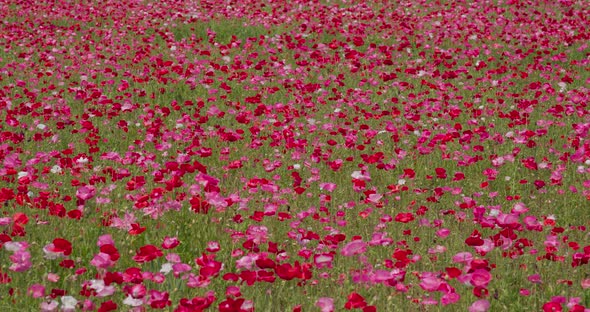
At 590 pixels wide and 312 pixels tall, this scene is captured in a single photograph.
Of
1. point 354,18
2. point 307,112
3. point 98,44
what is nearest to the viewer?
point 307,112

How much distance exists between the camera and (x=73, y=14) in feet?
44.0

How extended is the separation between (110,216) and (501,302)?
2395mm

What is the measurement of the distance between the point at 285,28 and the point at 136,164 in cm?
708

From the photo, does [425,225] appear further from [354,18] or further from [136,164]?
[354,18]

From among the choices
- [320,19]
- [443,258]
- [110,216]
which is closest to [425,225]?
[443,258]

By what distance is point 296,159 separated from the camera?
18.5 ft

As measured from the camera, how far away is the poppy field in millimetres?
3115

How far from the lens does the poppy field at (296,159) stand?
10.2ft

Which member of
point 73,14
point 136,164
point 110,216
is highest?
point 110,216

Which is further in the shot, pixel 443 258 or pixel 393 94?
pixel 393 94

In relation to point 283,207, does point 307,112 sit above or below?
below

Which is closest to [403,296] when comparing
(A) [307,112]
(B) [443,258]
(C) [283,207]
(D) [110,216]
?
(B) [443,258]

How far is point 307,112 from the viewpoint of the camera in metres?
7.32

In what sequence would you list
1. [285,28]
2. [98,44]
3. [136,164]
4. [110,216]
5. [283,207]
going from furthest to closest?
[285,28]
[98,44]
[136,164]
[283,207]
[110,216]
